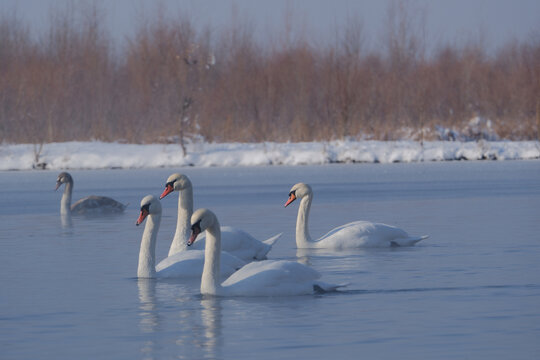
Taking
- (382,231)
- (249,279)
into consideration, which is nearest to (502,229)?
(382,231)

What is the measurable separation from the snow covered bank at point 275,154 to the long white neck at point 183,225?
60.8ft

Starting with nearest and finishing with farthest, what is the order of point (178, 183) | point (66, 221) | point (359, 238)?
point (178, 183) → point (359, 238) → point (66, 221)

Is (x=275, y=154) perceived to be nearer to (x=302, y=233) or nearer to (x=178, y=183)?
(x=302, y=233)

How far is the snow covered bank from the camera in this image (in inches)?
1120

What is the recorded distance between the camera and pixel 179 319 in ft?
21.3

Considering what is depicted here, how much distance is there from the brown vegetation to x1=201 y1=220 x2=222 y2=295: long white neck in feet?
75.4

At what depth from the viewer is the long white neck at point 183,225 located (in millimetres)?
9086

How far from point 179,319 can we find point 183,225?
9.08ft

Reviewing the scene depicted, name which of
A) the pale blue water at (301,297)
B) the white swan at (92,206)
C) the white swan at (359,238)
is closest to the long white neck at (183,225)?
the pale blue water at (301,297)

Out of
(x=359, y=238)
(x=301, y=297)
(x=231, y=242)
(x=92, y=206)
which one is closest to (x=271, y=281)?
(x=301, y=297)

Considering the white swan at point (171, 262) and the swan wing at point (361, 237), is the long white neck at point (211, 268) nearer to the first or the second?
the white swan at point (171, 262)

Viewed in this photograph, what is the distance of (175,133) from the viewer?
3266 cm

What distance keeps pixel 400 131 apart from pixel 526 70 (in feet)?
21.3

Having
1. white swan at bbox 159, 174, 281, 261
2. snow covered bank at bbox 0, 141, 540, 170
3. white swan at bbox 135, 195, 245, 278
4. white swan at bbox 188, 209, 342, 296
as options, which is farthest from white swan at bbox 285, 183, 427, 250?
snow covered bank at bbox 0, 141, 540, 170
